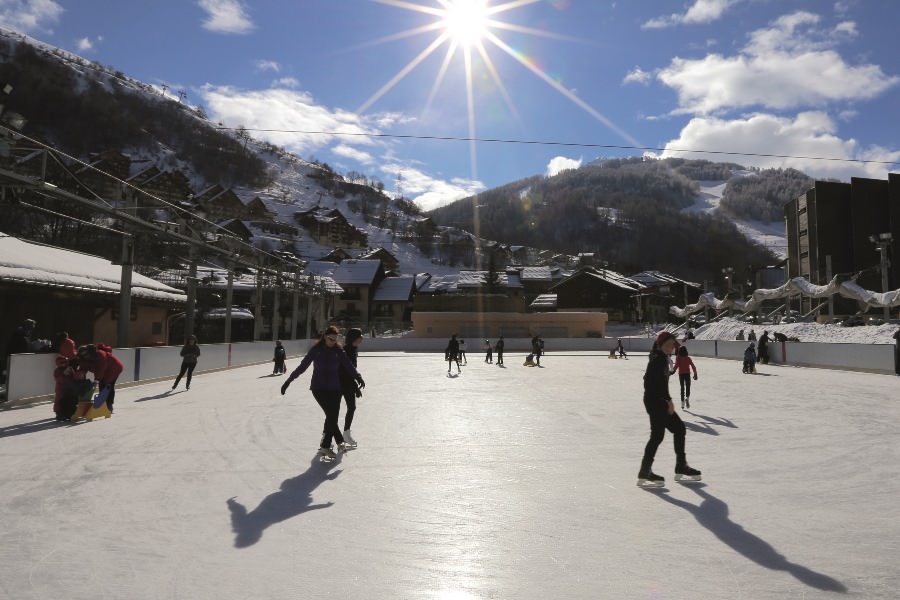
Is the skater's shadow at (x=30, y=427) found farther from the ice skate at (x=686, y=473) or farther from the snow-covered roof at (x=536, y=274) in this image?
the snow-covered roof at (x=536, y=274)

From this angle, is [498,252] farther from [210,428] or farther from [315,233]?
[210,428]

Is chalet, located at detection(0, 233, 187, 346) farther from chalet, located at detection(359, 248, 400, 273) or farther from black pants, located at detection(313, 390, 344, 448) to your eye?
chalet, located at detection(359, 248, 400, 273)

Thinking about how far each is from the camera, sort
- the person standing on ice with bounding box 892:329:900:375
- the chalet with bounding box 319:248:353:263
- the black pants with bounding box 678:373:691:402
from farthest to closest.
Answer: the chalet with bounding box 319:248:353:263, the person standing on ice with bounding box 892:329:900:375, the black pants with bounding box 678:373:691:402

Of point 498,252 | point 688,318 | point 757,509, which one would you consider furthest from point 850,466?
point 498,252

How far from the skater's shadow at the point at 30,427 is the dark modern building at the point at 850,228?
57142 mm

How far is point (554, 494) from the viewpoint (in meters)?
4.84

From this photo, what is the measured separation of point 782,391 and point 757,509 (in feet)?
36.5

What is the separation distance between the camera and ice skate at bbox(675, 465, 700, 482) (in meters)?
5.28

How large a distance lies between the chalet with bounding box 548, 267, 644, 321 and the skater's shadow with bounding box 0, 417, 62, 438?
65.0m

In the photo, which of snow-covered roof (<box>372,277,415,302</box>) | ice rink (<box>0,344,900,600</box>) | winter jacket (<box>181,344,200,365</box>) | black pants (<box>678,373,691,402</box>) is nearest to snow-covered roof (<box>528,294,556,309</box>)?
snow-covered roof (<box>372,277,415,302</box>)

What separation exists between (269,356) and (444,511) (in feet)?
83.7

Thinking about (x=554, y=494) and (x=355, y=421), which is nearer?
(x=554, y=494)

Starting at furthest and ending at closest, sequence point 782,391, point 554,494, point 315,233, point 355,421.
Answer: point 315,233 < point 782,391 < point 355,421 < point 554,494

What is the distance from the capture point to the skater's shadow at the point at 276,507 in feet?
12.6
